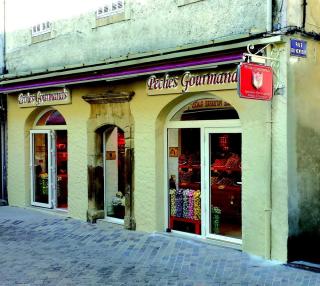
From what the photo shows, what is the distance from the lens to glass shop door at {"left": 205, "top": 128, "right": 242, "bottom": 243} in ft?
29.2

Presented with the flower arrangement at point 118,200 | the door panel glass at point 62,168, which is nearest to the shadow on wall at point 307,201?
the flower arrangement at point 118,200

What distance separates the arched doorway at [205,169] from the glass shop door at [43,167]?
4.31 meters

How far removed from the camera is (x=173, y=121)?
32.4 ft

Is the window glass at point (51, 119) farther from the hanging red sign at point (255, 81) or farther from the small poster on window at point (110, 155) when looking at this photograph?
the hanging red sign at point (255, 81)

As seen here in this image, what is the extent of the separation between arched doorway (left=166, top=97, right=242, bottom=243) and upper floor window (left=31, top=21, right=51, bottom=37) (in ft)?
15.8

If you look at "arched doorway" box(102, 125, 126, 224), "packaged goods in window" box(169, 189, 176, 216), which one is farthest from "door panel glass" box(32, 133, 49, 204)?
"packaged goods in window" box(169, 189, 176, 216)

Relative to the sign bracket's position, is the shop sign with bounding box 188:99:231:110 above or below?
below

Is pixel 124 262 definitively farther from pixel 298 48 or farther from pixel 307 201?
pixel 298 48

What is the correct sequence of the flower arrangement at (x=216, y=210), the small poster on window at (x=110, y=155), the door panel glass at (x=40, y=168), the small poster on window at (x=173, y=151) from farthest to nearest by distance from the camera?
the door panel glass at (x=40, y=168)
the small poster on window at (x=110, y=155)
the small poster on window at (x=173, y=151)
the flower arrangement at (x=216, y=210)

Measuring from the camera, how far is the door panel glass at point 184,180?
951 cm

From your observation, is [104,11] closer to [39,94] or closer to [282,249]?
[39,94]

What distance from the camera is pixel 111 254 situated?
8.53m

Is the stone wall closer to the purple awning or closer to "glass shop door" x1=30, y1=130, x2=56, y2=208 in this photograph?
the purple awning

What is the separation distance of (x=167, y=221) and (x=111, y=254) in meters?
1.84
